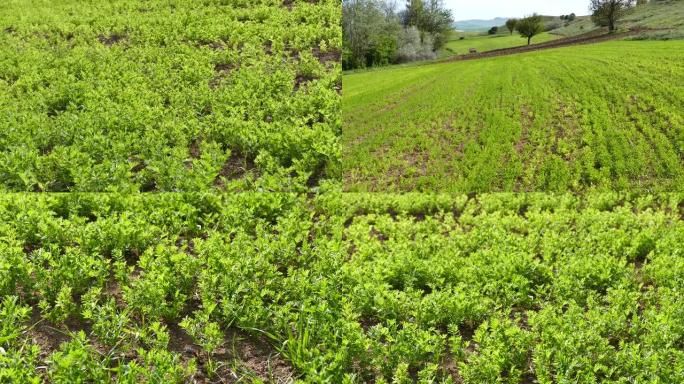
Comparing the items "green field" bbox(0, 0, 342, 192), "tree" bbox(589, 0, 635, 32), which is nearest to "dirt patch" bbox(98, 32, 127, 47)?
"green field" bbox(0, 0, 342, 192)

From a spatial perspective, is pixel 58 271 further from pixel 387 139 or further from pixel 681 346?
pixel 681 346

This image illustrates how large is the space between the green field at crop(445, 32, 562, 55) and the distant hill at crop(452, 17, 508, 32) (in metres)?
0.11

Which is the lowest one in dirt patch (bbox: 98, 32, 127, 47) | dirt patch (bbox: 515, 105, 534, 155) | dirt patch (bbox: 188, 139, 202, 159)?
dirt patch (bbox: 188, 139, 202, 159)

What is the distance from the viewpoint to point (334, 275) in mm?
5910

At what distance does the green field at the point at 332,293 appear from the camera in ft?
15.8

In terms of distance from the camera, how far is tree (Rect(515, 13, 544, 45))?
7.04 meters

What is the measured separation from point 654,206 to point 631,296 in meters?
2.78

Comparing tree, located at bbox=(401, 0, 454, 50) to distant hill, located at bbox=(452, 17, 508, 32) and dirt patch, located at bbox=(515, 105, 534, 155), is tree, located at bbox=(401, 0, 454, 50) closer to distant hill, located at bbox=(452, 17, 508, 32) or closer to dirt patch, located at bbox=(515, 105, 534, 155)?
distant hill, located at bbox=(452, 17, 508, 32)

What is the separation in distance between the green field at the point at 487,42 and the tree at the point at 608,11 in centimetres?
58

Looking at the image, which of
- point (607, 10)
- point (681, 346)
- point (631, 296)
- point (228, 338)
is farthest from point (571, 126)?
point (228, 338)

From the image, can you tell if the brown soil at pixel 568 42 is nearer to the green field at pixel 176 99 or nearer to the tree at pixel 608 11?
the tree at pixel 608 11

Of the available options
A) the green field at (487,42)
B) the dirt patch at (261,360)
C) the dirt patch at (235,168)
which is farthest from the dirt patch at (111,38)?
the dirt patch at (261,360)

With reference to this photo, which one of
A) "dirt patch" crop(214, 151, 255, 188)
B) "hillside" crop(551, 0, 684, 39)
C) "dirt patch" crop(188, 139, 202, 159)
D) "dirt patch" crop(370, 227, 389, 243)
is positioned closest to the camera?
"hillside" crop(551, 0, 684, 39)

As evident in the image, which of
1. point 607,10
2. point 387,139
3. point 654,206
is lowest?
point 654,206
